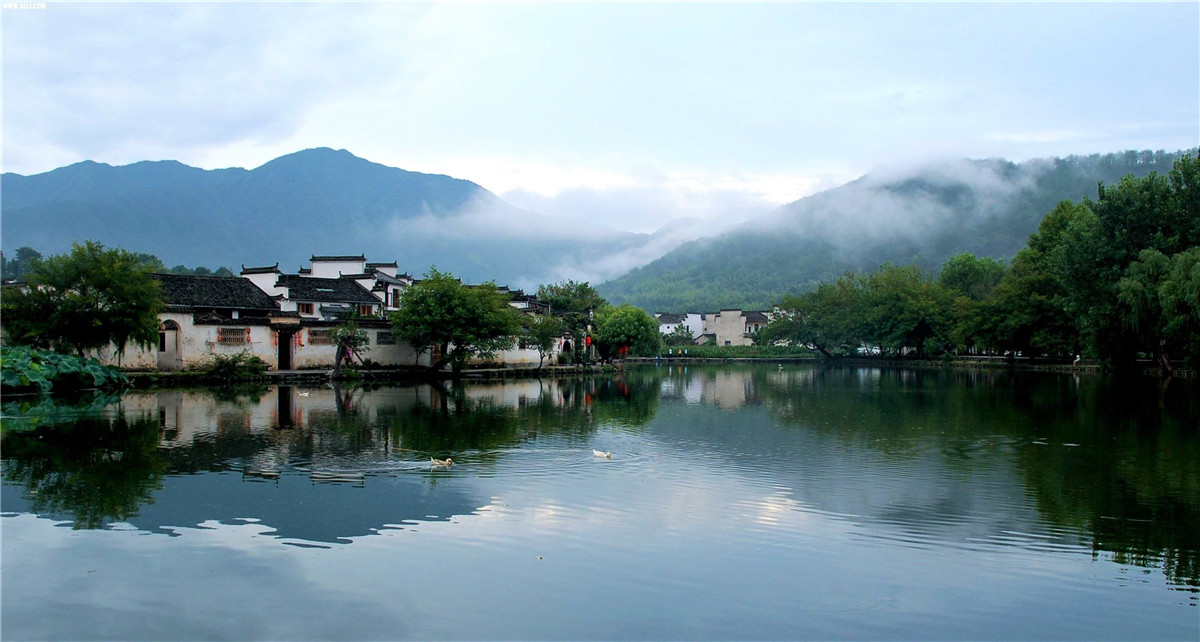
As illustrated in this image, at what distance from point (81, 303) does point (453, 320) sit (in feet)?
45.7

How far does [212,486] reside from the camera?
11.1m

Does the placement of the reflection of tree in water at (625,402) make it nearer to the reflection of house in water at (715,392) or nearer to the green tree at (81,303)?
the reflection of house in water at (715,392)

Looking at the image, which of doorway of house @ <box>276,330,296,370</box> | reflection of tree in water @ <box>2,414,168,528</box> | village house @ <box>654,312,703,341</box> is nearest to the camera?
reflection of tree in water @ <box>2,414,168,528</box>

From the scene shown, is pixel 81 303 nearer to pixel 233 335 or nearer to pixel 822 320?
pixel 233 335

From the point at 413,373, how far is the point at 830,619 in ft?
110

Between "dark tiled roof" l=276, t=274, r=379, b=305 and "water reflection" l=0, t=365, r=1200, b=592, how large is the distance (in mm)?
15470

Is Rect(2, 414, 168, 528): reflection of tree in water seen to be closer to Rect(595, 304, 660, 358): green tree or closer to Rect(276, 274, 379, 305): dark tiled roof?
Rect(276, 274, 379, 305): dark tiled roof

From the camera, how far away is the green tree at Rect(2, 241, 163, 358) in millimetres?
27188

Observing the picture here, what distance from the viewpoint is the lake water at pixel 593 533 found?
6.62 m

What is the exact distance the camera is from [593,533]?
9.02 meters

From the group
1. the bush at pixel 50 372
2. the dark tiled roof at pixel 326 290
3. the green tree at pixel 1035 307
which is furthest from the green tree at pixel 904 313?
the bush at pixel 50 372

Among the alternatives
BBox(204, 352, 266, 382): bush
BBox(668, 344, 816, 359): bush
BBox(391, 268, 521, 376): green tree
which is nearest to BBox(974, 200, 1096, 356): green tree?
BBox(668, 344, 816, 359): bush

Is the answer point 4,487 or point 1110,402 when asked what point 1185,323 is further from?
point 4,487

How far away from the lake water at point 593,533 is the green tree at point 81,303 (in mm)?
10801
